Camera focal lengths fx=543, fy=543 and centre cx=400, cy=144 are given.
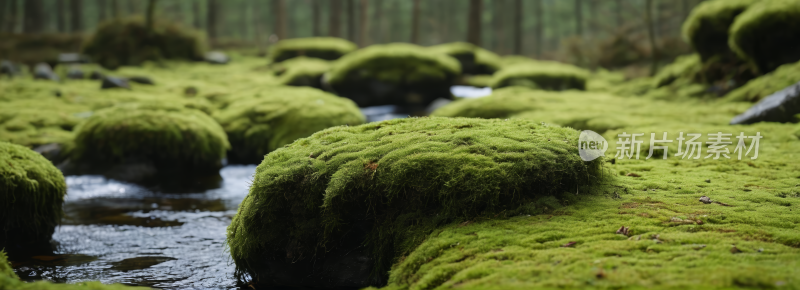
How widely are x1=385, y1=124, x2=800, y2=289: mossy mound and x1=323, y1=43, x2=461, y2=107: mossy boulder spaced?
11.3m

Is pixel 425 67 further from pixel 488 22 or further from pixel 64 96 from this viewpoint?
pixel 488 22

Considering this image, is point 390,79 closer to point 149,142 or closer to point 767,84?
point 149,142

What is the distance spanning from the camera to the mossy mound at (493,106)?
11.4 meters

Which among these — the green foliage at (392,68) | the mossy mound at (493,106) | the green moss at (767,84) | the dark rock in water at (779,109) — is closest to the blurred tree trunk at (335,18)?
the green foliage at (392,68)

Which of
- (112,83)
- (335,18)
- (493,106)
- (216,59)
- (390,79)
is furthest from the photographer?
(335,18)

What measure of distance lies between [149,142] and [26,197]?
387cm

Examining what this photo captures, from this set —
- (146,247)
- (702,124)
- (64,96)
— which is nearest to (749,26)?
(702,124)

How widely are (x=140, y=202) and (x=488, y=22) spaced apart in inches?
1959

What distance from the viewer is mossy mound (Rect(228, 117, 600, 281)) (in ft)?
13.7

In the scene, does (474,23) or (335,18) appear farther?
(335,18)

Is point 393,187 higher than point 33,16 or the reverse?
the reverse

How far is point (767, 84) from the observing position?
35.2 ft

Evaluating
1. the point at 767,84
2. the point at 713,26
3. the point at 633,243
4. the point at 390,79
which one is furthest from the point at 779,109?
the point at 390,79

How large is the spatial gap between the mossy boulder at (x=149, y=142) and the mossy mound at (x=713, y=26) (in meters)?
11.9
